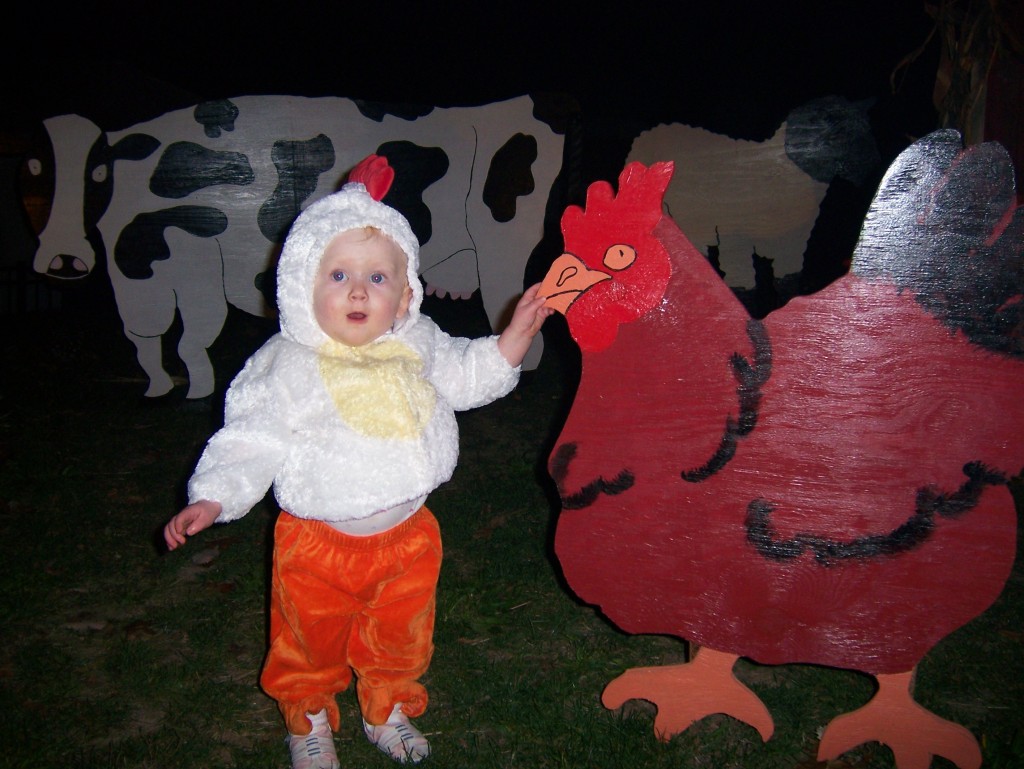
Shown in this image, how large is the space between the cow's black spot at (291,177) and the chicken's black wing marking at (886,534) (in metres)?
3.18

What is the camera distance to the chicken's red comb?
1812mm

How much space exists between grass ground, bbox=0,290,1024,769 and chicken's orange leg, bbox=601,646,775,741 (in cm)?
9

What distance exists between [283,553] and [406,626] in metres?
0.37

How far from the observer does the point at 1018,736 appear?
80.6 inches

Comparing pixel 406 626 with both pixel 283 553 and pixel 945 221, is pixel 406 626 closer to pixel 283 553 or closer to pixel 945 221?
pixel 283 553

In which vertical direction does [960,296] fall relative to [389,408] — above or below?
above

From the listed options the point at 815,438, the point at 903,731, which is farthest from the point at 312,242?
the point at 903,731

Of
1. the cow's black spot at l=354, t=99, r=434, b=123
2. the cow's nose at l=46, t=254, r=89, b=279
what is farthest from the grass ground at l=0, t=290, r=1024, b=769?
the cow's black spot at l=354, t=99, r=434, b=123

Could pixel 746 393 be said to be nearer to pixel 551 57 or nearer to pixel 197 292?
pixel 197 292

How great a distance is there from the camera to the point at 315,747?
1963 mm

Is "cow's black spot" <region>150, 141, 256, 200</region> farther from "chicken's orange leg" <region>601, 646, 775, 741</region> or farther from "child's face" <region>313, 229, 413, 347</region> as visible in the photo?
"chicken's orange leg" <region>601, 646, 775, 741</region>

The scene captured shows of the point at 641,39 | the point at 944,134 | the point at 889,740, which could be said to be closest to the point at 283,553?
the point at 889,740

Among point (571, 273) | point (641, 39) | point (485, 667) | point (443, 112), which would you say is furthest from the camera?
point (641, 39)

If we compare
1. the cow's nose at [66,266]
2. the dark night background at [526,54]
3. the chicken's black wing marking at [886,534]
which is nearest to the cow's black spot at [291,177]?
the cow's nose at [66,266]
